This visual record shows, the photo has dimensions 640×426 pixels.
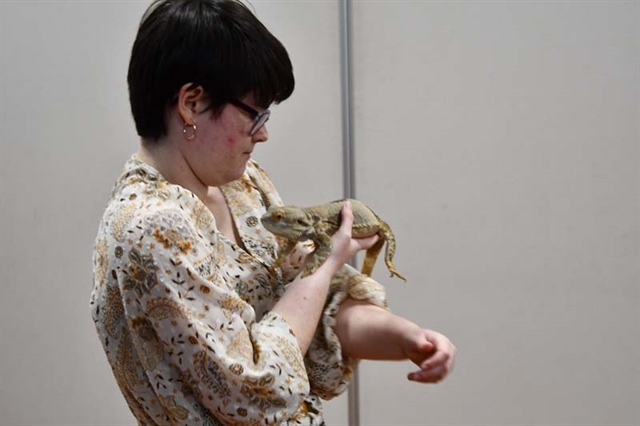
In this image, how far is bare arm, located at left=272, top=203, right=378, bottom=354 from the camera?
1183 mm

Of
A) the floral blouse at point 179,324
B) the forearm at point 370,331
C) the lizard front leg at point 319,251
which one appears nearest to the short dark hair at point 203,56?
the floral blouse at point 179,324

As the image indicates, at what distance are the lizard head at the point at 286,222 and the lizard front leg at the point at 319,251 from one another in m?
0.03

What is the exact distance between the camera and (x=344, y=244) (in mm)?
1295

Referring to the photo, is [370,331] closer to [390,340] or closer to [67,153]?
[390,340]

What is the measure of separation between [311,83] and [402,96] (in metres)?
0.27

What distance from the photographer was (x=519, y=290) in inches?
96.1

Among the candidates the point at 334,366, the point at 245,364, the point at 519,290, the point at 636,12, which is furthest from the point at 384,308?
the point at 636,12

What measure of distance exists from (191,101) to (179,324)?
0.32 meters

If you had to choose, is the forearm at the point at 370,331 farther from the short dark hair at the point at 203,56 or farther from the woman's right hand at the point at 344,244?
the short dark hair at the point at 203,56

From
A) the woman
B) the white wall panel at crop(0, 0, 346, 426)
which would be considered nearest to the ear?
the woman

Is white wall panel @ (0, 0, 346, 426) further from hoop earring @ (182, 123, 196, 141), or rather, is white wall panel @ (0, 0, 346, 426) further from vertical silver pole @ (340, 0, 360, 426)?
hoop earring @ (182, 123, 196, 141)

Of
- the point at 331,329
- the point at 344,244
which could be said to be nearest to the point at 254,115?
the point at 344,244

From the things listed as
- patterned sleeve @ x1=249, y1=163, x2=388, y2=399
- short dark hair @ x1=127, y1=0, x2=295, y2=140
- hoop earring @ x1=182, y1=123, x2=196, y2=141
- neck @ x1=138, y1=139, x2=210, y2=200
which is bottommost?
patterned sleeve @ x1=249, y1=163, x2=388, y2=399

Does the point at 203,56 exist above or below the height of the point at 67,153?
above
